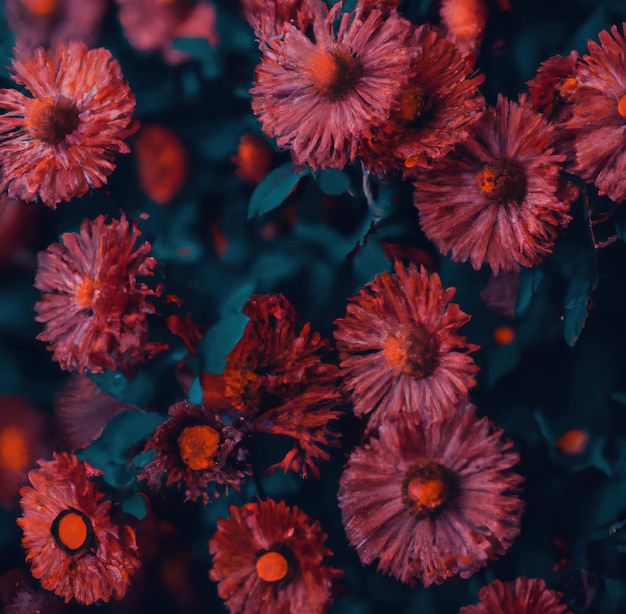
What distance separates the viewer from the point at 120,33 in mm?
494

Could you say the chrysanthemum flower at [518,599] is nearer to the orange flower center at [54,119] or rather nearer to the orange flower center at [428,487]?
the orange flower center at [428,487]

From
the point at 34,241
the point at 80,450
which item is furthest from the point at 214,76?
the point at 80,450

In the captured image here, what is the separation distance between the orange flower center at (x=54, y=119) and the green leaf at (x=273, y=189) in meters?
0.14

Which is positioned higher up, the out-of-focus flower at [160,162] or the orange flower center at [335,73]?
the orange flower center at [335,73]

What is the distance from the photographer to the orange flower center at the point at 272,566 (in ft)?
1.56

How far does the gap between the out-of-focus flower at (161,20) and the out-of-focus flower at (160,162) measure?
0.19ft

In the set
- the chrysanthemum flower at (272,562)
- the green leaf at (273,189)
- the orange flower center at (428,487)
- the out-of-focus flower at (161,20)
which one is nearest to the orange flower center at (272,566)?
the chrysanthemum flower at (272,562)

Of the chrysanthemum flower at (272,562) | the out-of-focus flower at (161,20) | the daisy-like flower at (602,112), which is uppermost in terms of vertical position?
the daisy-like flower at (602,112)

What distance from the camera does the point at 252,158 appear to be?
50 centimetres

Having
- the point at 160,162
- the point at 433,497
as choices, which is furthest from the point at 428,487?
the point at 160,162

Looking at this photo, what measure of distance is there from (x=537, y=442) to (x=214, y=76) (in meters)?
0.37

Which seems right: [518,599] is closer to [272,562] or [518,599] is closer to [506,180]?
[272,562]

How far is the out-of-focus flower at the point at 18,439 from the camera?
505 mm

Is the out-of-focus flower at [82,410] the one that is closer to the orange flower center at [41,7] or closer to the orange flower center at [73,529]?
the orange flower center at [73,529]
